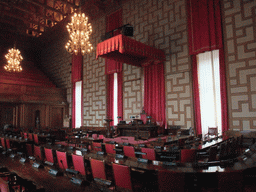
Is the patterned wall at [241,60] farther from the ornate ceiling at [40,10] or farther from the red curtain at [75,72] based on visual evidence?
the red curtain at [75,72]

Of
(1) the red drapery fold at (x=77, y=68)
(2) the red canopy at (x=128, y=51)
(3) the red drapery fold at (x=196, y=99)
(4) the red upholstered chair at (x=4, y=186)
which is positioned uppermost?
(1) the red drapery fold at (x=77, y=68)

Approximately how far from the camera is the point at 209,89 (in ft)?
26.3

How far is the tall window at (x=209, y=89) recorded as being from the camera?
779 centimetres

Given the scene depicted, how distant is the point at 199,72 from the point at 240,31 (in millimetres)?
2086

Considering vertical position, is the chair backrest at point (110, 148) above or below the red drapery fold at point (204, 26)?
below

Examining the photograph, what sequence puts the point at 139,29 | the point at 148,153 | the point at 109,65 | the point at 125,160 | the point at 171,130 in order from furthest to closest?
the point at 109,65 → the point at 139,29 → the point at 171,130 → the point at 148,153 → the point at 125,160

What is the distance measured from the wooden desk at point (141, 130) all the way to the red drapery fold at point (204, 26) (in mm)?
3608

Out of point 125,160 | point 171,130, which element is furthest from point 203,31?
point 125,160

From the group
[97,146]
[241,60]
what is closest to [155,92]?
[241,60]

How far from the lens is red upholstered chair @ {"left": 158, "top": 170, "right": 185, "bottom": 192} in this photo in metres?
2.21

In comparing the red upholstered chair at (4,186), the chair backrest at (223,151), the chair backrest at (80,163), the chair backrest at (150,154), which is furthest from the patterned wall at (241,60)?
the red upholstered chair at (4,186)

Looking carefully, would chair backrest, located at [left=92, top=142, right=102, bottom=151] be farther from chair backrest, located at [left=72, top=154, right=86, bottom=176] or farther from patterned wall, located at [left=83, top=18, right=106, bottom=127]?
patterned wall, located at [left=83, top=18, right=106, bottom=127]

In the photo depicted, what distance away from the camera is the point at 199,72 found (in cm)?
833

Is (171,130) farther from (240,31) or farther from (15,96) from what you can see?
(15,96)
